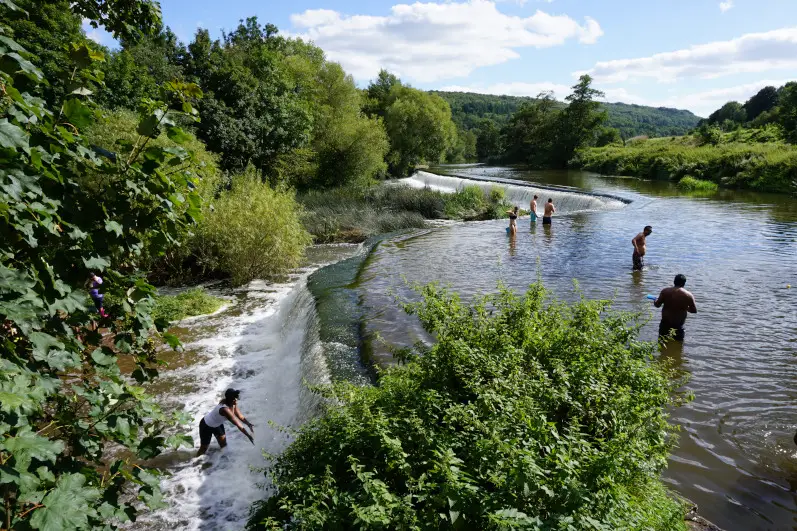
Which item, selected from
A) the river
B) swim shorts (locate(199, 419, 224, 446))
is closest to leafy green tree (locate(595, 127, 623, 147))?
the river

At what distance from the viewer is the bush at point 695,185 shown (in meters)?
36.1

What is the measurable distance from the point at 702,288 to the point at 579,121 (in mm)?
64809

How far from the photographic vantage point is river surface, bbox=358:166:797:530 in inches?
241

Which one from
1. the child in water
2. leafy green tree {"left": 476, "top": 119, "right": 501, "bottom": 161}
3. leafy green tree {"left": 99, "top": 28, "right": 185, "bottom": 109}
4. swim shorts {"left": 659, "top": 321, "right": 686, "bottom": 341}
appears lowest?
swim shorts {"left": 659, "top": 321, "right": 686, "bottom": 341}

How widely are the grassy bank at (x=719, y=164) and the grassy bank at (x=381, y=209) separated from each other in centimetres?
1994

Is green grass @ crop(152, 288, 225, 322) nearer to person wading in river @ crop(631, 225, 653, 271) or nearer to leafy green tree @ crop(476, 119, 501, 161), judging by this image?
person wading in river @ crop(631, 225, 653, 271)

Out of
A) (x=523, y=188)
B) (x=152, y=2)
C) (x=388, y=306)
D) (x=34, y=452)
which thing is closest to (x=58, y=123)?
(x=34, y=452)

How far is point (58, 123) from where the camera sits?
2.42 metres

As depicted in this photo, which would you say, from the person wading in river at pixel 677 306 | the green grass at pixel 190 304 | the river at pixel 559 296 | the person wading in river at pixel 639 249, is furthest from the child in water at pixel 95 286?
the person wading in river at pixel 639 249

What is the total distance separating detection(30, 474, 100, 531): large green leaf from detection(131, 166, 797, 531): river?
343 cm

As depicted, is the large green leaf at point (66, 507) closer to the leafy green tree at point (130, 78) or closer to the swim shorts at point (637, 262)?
the swim shorts at point (637, 262)

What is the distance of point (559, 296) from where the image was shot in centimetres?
1265

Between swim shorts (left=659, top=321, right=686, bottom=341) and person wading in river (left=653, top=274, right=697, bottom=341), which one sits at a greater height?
person wading in river (left=653, top=274, right=697, bottom=341)

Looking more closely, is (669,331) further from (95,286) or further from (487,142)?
(487,142)
